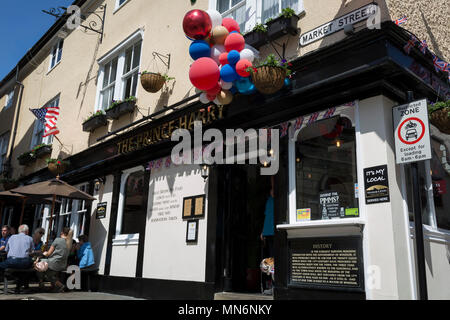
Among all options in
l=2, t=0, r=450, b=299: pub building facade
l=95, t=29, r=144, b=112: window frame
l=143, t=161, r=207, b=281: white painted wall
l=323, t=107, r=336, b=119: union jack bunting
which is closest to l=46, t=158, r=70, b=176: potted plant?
l=2, t=0, r=450, b=299: pub building facade

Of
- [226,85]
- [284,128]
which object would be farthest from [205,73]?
[284,128]

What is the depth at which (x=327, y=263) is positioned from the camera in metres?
5.64

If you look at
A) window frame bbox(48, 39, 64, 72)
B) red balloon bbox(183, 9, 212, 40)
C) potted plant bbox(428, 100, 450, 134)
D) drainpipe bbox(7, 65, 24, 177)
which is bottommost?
potted plant bbox(428, 100, 450, 134)

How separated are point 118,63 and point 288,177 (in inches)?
294

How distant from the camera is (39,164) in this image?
1566 centimetres

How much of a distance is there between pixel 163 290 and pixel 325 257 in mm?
3862

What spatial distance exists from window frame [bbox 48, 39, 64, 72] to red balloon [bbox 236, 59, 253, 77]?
40.1ft

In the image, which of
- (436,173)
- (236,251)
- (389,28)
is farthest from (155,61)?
(436,173)

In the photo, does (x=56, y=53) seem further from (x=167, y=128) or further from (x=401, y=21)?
(x=401, y=21)

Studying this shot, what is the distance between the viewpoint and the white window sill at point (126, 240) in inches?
372


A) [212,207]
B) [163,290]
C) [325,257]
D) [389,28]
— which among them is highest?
[389,28]

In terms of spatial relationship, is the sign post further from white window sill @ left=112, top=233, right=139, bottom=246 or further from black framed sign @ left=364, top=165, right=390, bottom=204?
white window sill @ left=112, top=233, right=139, bottom=246

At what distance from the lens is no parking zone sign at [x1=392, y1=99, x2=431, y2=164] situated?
15.6ft
